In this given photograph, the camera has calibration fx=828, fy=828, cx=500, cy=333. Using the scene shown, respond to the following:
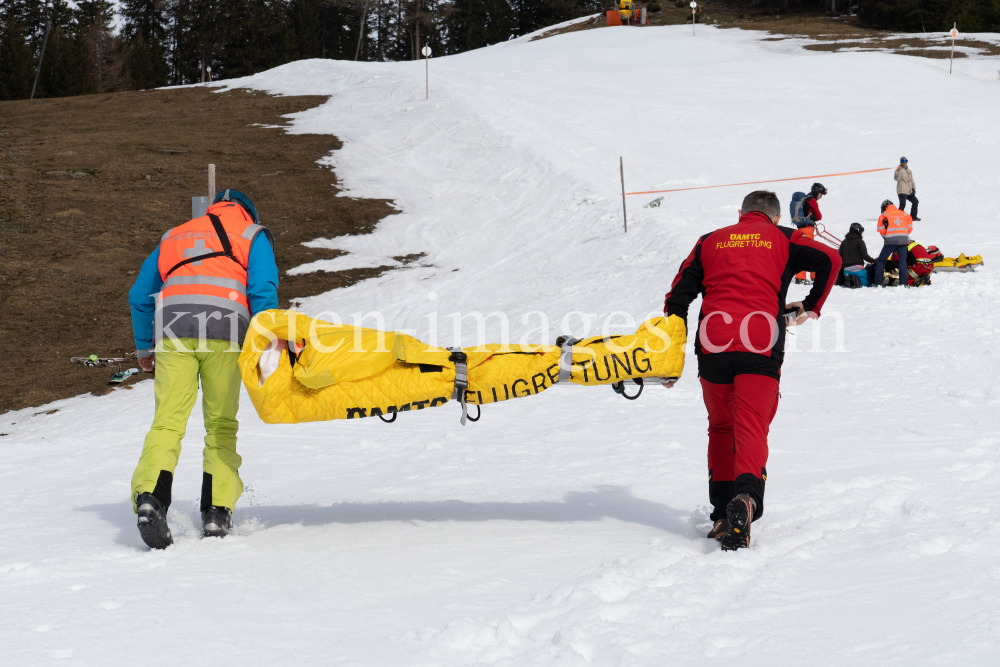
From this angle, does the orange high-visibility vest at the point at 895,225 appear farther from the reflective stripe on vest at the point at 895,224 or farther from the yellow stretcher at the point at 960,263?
the yellow stretcher at the point at 960,263

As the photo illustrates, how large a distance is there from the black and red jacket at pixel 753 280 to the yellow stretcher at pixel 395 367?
285 mm

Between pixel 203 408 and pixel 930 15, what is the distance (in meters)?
56.7

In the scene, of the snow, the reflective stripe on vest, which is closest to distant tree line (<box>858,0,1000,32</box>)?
the snow

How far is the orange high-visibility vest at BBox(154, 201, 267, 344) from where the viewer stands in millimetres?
3869

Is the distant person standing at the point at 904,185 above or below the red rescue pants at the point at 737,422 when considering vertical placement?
above

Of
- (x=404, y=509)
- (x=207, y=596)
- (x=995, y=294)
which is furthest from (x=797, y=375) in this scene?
(x=207, y=596)

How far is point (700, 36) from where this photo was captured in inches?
1540

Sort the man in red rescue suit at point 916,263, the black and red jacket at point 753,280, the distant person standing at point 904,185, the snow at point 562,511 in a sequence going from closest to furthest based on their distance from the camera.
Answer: the snow at point 562,511 → the black and red jacket at point 753,280 → the man in red rescue suit at point 916,263 → the distant person standing at point 904,185

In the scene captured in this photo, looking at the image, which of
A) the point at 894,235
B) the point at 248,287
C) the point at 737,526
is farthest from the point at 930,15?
the point at 248,287

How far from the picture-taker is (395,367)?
3.89m

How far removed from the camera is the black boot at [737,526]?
3.43m

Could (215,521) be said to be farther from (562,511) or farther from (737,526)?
(737,526)

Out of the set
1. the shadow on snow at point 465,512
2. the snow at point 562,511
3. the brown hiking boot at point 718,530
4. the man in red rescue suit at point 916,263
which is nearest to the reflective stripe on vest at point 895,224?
the man in red rescue suit at point 916,263

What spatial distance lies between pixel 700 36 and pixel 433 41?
2889 cm
